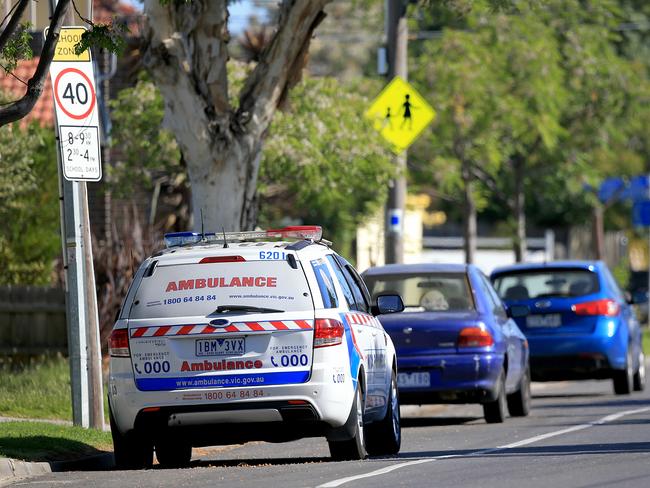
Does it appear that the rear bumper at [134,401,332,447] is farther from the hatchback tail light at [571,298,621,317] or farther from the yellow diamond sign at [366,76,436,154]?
the yellow diamond sign at [366,76,436,154]

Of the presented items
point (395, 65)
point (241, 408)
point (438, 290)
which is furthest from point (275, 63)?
point (241, 408)

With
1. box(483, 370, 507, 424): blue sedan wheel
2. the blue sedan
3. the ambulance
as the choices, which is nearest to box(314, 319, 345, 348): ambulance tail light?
the ambulance

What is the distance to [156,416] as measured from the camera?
11.6 meters

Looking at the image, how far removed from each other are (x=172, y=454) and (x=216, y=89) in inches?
198

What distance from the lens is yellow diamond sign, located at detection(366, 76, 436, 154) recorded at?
20.8 m

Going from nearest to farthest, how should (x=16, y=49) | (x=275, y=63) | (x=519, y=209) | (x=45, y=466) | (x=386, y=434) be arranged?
(x=45, y=466), (x=16, y=49), (x=386, y=434), (x=275, y=63), (x=519, y=209)

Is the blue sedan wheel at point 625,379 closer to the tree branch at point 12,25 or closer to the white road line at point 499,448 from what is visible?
the white road line at point 499,448

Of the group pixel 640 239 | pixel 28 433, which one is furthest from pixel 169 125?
pixel 640 239

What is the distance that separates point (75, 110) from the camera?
14.4 m

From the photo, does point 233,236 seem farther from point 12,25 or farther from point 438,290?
point 438,290

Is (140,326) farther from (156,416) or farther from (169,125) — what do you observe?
(169,125)

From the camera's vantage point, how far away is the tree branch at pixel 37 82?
11.6m

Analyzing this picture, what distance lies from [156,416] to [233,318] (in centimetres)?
89

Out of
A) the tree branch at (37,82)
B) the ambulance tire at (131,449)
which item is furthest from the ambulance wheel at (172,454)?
the tree branch at (37,82)
